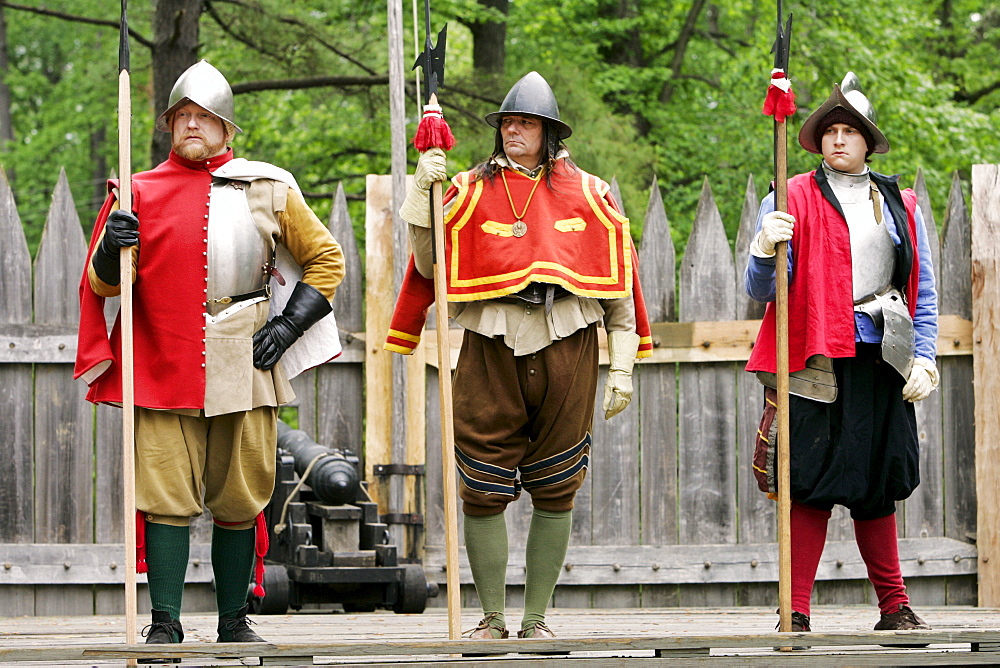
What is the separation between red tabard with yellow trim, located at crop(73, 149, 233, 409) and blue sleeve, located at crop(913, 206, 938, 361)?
7.81 feet

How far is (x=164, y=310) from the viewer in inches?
169

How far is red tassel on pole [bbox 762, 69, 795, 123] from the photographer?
4.28 m

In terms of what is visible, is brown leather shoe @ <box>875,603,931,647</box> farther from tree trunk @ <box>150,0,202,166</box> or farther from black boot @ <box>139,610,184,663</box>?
tree trunk @ <box>150,0,202,166</box>

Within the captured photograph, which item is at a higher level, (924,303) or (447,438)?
(924,303)

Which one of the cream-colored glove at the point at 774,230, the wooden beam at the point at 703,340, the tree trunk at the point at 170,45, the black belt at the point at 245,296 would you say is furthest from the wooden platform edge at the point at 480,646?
the tree trunk at the point at 170,45

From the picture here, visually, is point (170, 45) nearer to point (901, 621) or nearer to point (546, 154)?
point (546, 154)

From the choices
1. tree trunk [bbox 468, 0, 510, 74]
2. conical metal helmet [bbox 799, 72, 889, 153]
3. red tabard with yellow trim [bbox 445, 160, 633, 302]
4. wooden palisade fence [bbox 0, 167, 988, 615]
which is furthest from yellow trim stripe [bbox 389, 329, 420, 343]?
tree trunk [bbox 468, 0, 510, 74]

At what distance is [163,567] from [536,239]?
1.53 m

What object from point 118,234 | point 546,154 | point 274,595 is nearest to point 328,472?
point 274,595

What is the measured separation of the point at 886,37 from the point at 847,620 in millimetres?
8408

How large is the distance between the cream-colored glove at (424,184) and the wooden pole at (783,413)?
103cm

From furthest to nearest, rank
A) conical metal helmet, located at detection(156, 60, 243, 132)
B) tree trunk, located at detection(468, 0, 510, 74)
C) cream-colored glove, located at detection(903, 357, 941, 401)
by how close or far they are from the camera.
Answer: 1. tree trunk, located at detection(468, 0, 510, 74)
2. cream-colored glove, located at detection(903, 357, 941, 401)
3. conical metal helmet, located at detection(156, 60, 243, 132)

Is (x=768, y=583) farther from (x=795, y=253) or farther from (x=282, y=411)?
(x=282, y=411)

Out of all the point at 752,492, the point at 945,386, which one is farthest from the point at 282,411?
the point at 945,386
